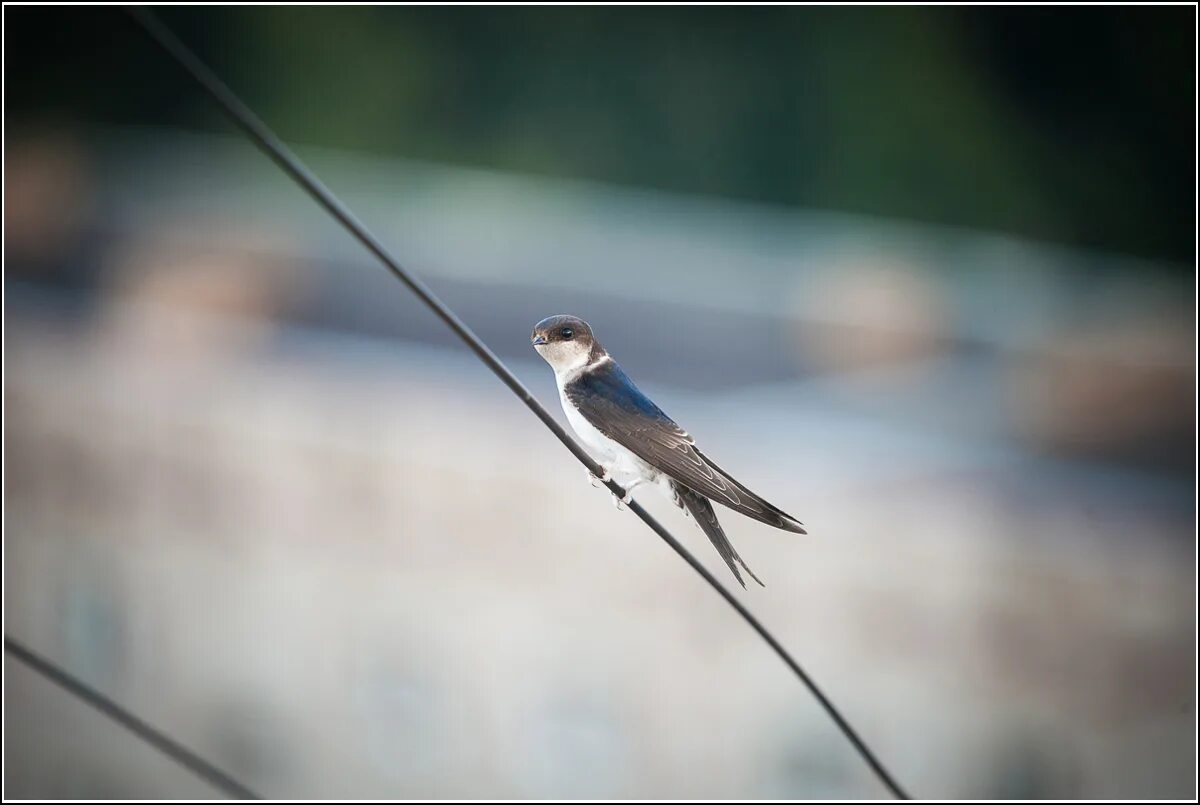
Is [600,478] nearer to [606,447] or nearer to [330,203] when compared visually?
[606,447]

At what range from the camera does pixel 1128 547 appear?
5.51 m

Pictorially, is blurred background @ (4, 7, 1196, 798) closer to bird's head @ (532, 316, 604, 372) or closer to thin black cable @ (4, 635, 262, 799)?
thin black cable @ (4, 635, 262, 799)

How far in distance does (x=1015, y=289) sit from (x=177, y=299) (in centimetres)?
561

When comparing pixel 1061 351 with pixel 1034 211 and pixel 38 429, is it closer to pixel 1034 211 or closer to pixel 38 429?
pixel 1034 211

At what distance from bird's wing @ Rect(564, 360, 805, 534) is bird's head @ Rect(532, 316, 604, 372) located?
2cm

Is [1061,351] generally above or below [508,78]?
below

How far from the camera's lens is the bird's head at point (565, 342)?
4.13 ft

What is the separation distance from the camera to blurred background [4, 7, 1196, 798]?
5512 mm

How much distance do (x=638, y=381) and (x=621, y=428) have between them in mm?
5093

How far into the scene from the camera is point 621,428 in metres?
1.33

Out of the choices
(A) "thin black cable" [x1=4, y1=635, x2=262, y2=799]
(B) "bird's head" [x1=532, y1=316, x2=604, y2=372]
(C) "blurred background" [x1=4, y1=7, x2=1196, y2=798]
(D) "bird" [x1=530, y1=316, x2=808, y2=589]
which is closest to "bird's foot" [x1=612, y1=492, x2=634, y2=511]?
(D) "bird" [x1=530, y1=316, x2=808, y2=589]

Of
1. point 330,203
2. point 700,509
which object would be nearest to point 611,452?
point 700,509

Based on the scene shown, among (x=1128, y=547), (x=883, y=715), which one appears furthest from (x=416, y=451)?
(x=1128, y=547)

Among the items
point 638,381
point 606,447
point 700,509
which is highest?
point 638,381
